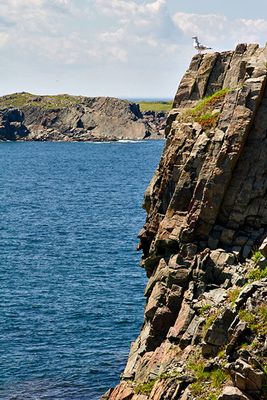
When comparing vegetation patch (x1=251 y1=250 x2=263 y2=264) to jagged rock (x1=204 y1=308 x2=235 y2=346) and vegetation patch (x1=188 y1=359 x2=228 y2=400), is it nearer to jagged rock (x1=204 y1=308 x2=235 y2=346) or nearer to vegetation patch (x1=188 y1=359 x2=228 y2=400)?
jagged rock (x1=204 y1=308 x2=235 y2=346)

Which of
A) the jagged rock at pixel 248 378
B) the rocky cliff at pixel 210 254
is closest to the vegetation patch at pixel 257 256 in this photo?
the rocky cliff at pixel 210 254

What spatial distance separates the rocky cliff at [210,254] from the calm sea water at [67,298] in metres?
16.6

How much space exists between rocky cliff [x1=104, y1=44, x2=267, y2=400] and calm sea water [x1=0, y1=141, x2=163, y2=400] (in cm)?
1658

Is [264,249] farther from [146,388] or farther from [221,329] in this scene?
[146,388]

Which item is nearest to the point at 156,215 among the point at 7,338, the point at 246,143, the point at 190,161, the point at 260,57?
the point at 190,161

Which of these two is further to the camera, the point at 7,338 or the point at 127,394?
the point at 7,338

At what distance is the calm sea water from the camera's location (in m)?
62.8

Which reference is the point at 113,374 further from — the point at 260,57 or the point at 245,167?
the point at 260,57

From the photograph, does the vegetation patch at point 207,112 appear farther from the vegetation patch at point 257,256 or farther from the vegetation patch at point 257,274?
the vegetation patch at point 257,274

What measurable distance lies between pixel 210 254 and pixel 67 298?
4139cm

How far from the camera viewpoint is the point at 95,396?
193 feet

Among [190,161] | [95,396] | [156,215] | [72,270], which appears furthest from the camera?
[72,270]

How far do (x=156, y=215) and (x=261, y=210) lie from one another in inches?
373

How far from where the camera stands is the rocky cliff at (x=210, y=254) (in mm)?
36031
